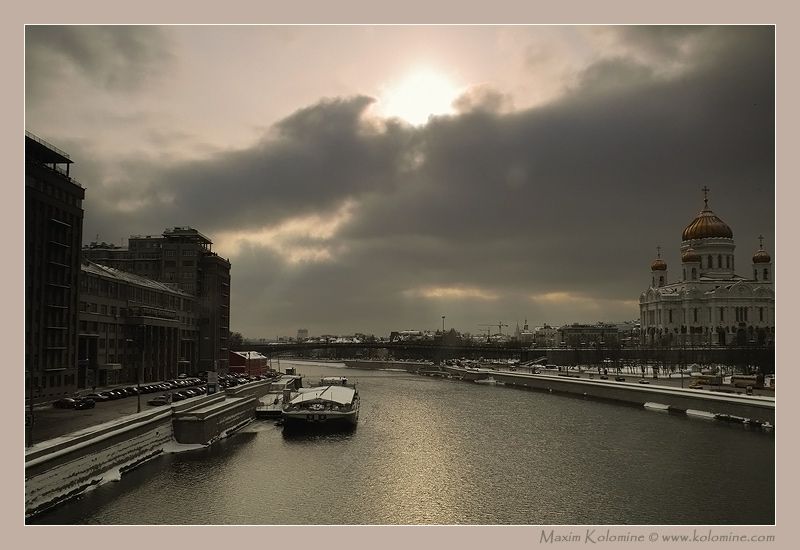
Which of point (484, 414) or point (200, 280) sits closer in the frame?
point (484, 414)

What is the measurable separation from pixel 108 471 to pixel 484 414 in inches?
1375

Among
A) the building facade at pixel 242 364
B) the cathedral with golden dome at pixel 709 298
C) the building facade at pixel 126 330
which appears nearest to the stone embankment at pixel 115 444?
the building facade at pixel 126 330

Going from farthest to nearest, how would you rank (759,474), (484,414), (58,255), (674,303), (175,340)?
(674,303) < (175,340) < (484,414) < (58,255) < (759,474)

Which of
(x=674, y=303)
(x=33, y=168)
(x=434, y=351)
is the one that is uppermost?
(x=33, y=168)

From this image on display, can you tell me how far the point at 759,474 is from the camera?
32031 millimetres

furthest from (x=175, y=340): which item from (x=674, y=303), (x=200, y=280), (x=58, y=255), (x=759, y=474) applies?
(x=674, y=303)

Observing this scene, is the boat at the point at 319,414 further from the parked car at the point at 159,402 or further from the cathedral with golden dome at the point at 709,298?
the cathedral with golden dome at the point at 709,298

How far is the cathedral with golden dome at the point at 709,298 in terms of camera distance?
121 m

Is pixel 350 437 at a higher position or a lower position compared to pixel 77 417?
lower

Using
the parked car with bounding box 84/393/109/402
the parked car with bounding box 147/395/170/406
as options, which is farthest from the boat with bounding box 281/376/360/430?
the parked car with bounding box 84/393/109/402

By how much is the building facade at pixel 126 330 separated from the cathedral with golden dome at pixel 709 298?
264 feet

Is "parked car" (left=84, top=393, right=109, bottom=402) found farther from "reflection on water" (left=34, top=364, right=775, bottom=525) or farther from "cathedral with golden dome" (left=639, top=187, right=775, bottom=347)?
"cathedral with golden dome" (left=639, top=187, right=775, bottom=347)

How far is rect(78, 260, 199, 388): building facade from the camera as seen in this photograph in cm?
5569
